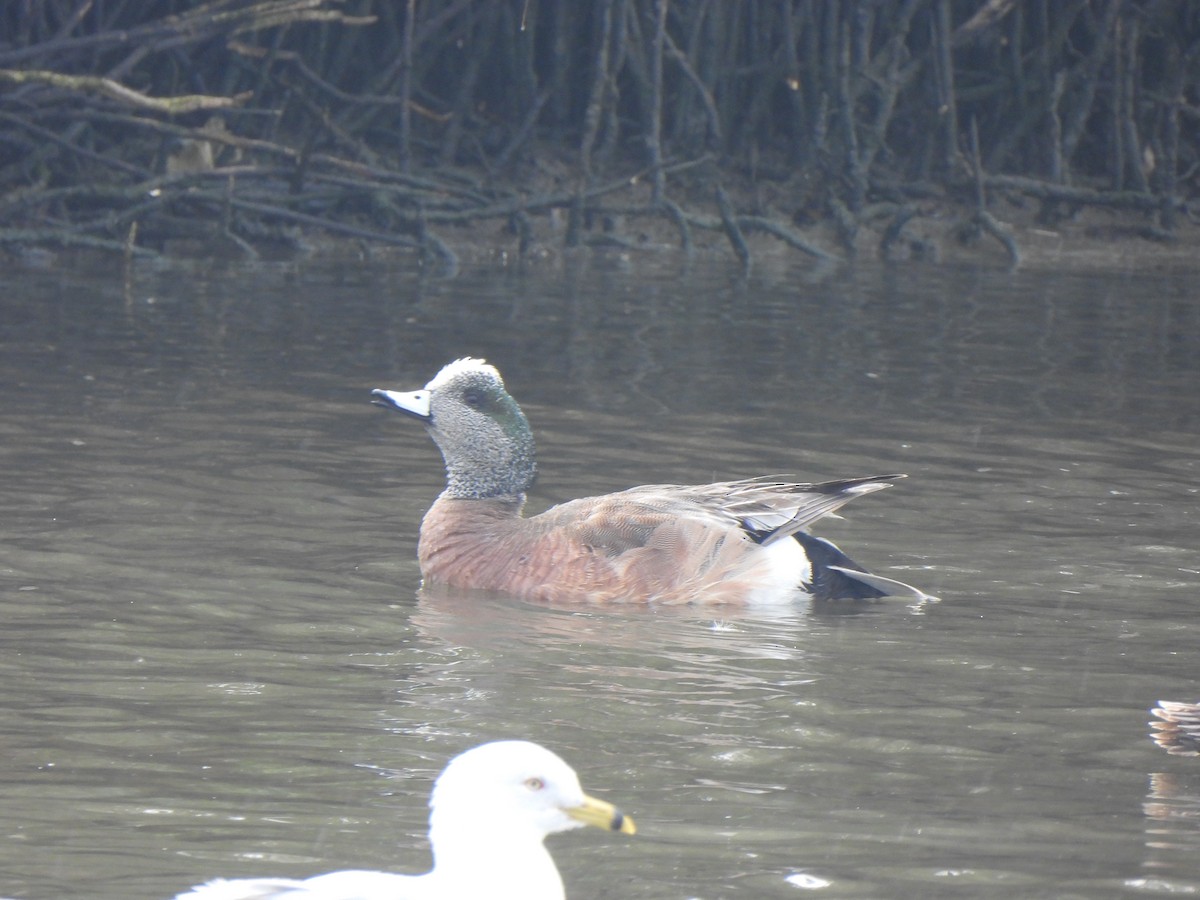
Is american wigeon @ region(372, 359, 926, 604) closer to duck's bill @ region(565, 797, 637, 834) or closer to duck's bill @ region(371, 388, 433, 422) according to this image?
duck's bill @ region(371, 388, 433, 422)

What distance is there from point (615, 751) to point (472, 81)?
1212cm

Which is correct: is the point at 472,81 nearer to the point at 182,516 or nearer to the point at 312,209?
the point at 312,209

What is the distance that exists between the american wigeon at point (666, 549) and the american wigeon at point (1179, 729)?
155cm

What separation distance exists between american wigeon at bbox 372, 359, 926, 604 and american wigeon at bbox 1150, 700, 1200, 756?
155 cm

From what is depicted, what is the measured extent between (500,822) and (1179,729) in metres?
2.05

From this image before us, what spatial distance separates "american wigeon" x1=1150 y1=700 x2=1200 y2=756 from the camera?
471 cm

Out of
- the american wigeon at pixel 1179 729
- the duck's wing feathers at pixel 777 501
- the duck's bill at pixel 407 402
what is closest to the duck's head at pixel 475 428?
the duck's bill at pixel 407 402

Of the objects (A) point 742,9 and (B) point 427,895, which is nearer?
(B) point 427,895

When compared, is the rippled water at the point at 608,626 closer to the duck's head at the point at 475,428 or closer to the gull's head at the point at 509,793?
the duck's head at the point at 475,428

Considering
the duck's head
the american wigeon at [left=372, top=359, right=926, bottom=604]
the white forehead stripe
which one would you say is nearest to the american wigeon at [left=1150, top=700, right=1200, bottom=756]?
the american wigeon at [left=372, top=359, right=926, bottom=604]

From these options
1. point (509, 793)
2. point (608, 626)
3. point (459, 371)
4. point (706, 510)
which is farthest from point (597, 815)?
point (459, 371)

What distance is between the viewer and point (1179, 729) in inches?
186

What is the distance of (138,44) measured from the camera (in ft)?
43.1

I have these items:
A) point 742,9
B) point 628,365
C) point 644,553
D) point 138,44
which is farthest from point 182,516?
point 742,9
